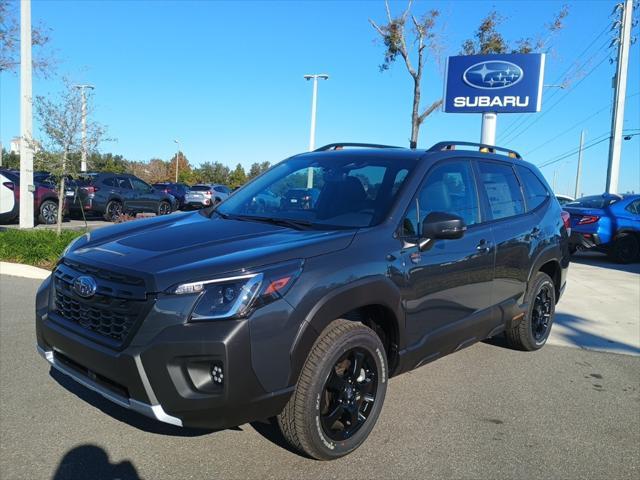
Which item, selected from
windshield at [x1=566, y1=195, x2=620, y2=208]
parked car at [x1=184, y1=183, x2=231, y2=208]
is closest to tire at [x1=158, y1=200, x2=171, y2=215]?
parked car at [x1=184, y1=183, x2=231, y2=208]

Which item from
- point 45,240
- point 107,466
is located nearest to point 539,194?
point 107,466

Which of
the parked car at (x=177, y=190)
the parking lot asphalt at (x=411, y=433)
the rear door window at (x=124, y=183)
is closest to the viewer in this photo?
the parking lot asphalt at (x=411, y=433)

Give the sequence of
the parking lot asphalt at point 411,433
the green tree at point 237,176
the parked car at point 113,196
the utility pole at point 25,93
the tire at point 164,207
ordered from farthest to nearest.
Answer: the green tree at point 237,176 < the tire at point 164,207 < the parked car at point 113,196 < the utility pole at point 25,93 < the parking lot asphalt at point 411,433

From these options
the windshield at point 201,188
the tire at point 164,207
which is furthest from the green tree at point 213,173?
the tire at point 164,207

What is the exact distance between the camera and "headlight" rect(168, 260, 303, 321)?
253 centimetres

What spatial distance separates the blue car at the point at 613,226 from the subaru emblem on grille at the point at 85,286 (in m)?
11.1

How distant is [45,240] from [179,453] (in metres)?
7.44

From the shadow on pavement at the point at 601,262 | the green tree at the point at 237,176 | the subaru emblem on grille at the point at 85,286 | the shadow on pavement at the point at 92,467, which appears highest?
the green tree at the point at 237,176

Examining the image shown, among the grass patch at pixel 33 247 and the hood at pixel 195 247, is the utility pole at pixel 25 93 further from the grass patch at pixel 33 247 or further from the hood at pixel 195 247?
the hood at pixel 195 247

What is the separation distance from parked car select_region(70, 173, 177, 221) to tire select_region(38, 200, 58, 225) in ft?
4.32

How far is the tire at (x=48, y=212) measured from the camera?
15.3 metres

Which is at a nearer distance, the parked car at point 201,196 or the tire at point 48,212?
the tire at point 48,212

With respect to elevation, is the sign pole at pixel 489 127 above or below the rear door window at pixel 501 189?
above

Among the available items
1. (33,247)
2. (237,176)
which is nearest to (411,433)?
(33,247)
